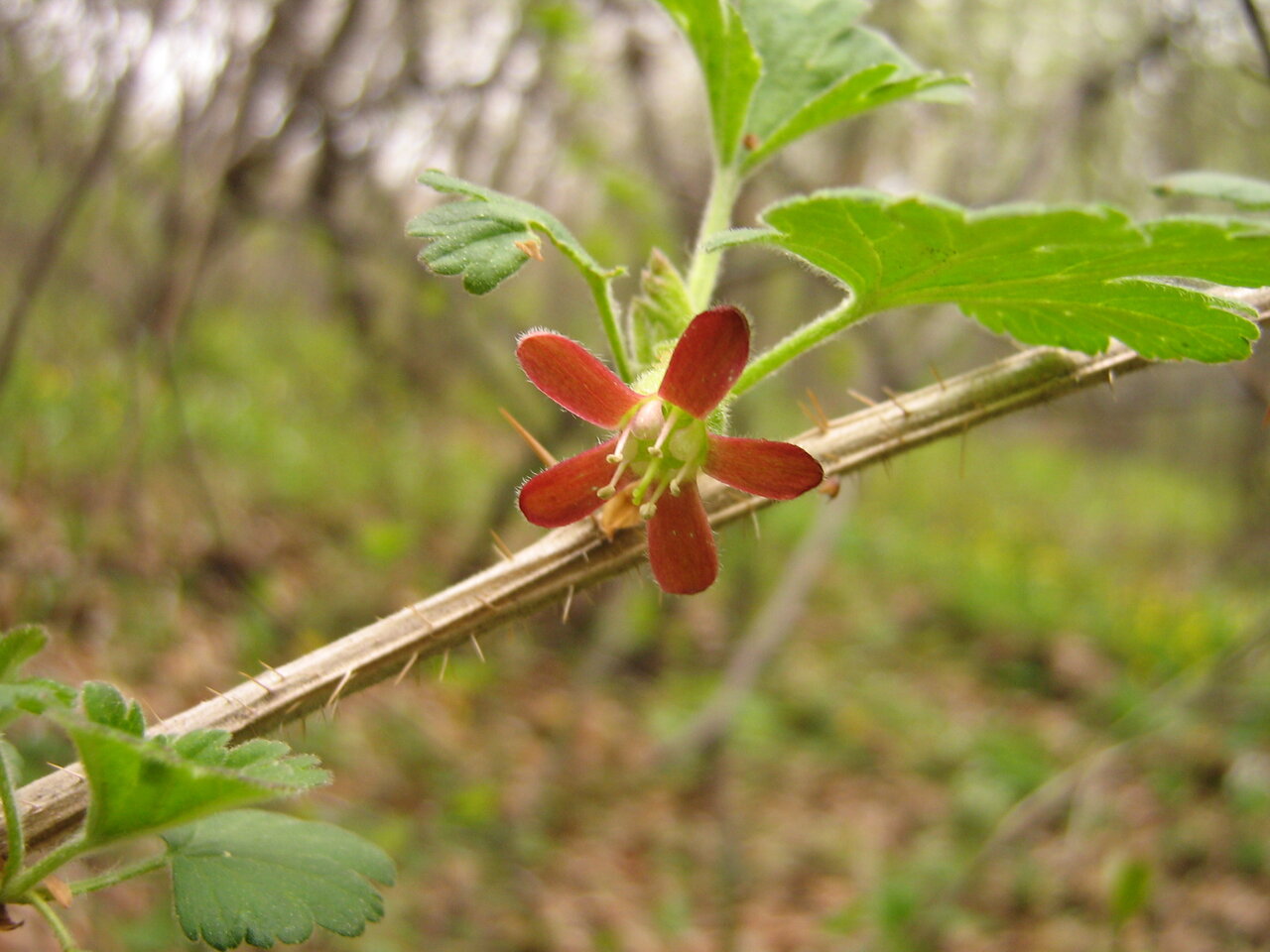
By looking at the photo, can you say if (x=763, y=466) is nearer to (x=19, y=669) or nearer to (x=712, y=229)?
(x=712, y=229)

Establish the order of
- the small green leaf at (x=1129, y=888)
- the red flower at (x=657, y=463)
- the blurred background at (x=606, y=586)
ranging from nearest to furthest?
the red flower at (x=657, y=463) < the small green leaf at (x=1129, y=888) < the blurred background at (x=606, y=586)

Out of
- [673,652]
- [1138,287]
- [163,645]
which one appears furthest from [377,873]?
[673,652]

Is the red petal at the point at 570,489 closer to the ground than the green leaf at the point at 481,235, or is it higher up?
closer to the ground

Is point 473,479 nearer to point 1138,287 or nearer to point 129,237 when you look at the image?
point 129,237

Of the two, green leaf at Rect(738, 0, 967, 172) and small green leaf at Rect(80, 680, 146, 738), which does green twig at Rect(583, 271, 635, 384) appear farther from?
small green leaf at Rect(80, 680, 146, 738)

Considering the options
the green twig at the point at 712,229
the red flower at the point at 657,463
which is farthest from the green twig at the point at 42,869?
the green twig at the point at 712,229

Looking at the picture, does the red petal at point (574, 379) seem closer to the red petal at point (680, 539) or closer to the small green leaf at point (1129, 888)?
the red petal at point (680, 539)

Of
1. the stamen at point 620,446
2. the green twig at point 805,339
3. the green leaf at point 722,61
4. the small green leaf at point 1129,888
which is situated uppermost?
the green leaf at point 722,61

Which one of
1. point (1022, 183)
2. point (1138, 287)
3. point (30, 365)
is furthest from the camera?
point (30, 365)

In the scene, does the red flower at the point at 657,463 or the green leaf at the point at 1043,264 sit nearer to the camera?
the green leaf at the point at 1043,264
